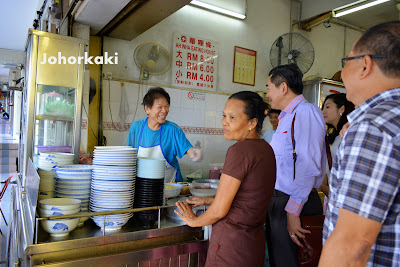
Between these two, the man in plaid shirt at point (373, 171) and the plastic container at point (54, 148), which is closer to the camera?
the man in plaid shirt at point (373, 171)

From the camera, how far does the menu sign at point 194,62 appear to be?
446cm

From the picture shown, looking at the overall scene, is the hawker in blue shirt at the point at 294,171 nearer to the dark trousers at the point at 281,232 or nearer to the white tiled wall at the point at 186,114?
the dark trousers at the point at 281,232

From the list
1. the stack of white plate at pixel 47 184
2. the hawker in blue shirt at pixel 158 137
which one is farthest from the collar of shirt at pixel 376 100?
the hawker in blue shirt at pixel 158 137

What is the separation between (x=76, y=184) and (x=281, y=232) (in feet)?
4.00

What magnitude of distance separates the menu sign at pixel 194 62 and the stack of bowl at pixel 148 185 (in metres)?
3.08

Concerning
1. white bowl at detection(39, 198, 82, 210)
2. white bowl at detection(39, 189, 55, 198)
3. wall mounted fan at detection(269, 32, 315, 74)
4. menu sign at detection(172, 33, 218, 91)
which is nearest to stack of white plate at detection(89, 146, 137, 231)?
white bowl at detection(39, 198, 82, 210)

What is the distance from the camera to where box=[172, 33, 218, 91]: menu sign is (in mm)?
4457

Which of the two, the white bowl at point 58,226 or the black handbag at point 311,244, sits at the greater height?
the white bowl at point 58,226

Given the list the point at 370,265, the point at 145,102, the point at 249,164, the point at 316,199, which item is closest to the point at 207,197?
the point at 249,164

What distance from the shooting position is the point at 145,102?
2.61 metres

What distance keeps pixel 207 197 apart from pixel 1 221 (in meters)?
4.01

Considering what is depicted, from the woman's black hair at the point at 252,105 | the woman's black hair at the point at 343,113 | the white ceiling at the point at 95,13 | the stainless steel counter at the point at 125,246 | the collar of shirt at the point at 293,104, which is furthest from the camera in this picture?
the white ceiling at the point at 95,13

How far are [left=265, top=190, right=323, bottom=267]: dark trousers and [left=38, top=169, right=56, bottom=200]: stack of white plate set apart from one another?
1260mm

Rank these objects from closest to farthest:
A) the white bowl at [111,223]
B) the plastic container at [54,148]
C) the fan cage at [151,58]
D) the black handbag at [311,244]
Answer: the white bowl at [111,223] → the black handbag at [311,244] → the plastic container at [54,148] → the fan cage at [151,58]
